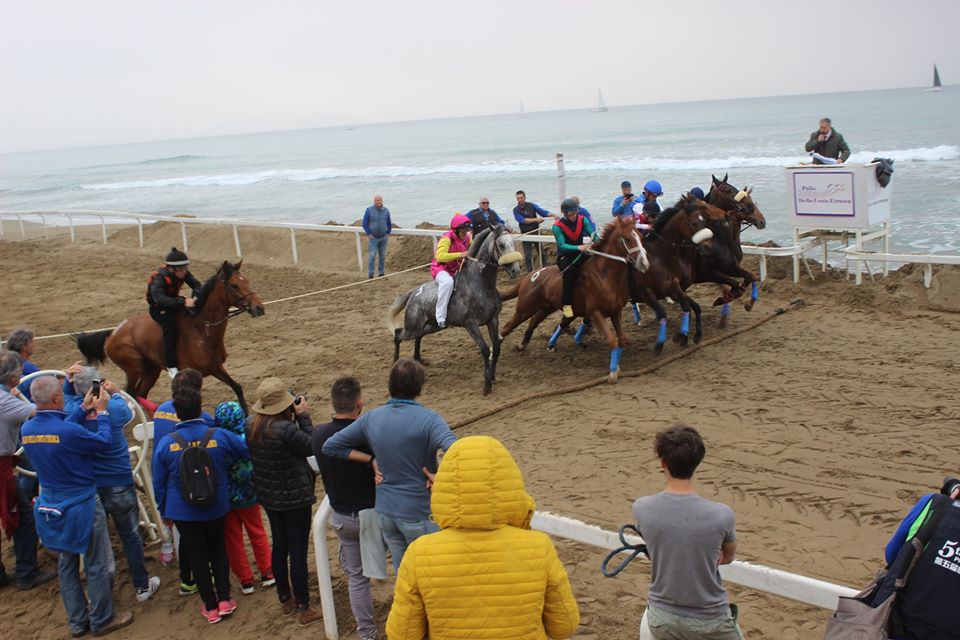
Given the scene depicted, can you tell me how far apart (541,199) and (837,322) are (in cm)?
2821

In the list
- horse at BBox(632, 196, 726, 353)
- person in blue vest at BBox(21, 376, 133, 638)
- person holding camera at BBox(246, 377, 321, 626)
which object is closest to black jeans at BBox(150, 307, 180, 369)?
person in blue vest at BBox(21, 376, 133, 638)

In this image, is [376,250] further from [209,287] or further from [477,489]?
[477,489]

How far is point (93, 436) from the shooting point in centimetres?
522

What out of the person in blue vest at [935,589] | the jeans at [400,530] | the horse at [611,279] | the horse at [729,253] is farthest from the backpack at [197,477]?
the horse at [729,253]

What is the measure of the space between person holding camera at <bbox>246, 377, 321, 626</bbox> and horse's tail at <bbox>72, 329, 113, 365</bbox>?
561cm

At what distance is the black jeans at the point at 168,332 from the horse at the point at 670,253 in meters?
5.52

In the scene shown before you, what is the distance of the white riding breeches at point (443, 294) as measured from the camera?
10133 mm

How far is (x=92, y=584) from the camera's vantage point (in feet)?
17.6

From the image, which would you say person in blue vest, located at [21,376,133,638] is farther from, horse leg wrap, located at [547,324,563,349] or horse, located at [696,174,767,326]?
horse, located at [696,174,767,326]

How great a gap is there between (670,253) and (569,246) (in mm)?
1529

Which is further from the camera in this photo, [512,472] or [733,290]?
[733,290]

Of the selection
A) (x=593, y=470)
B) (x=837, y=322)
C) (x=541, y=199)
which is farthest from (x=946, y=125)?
(x=593, y=470)

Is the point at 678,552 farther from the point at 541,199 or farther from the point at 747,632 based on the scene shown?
the point at 541,199

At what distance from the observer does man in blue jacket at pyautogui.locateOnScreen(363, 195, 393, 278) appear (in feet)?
52.3
